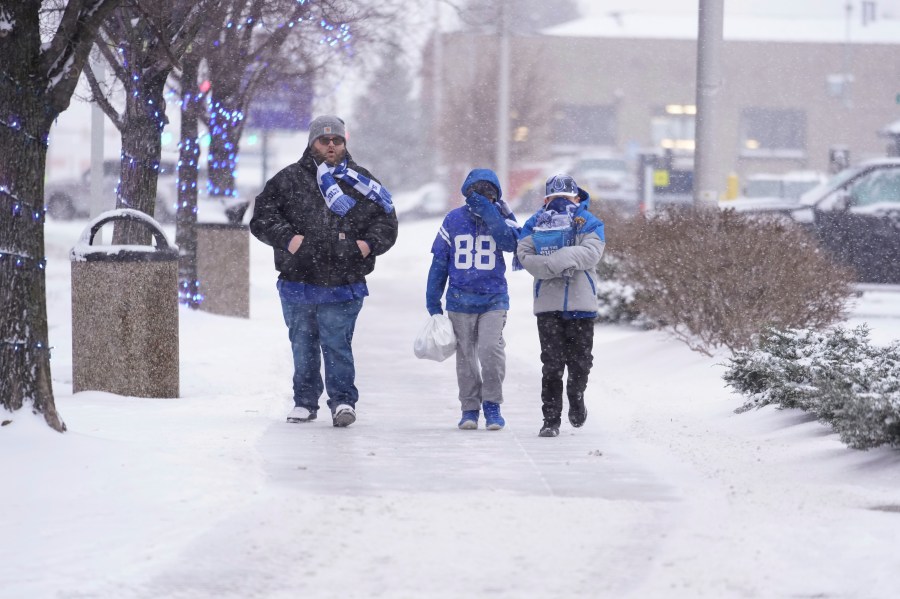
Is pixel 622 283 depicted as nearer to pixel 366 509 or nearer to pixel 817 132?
pixel 366 509

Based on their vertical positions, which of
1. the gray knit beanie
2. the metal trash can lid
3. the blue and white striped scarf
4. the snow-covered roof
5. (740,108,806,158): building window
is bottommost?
the metal trash can lid

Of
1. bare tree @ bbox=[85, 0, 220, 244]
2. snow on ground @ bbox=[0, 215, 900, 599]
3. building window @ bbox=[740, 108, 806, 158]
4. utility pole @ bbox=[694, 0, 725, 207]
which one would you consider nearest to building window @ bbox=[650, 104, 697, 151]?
building window @ bbox=[740, 108, 806, 158]

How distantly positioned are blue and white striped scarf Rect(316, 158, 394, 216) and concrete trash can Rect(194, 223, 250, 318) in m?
7.98

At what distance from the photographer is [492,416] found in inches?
361

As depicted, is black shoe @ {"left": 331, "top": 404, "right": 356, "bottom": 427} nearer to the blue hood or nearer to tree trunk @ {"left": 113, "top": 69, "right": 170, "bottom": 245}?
the blue hood

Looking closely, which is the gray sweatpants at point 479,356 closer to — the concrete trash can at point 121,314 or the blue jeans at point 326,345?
the blue jeans at point 326,345

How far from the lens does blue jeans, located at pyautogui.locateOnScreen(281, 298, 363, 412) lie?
915 cm

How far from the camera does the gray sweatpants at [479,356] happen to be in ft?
29.8

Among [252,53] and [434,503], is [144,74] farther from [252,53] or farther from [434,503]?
[434,503]

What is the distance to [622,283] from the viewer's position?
15828 mm

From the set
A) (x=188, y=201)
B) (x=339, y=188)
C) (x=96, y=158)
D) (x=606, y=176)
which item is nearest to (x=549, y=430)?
(x=339, y=188)

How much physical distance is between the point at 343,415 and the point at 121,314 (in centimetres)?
175

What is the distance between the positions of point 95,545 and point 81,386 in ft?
13.8

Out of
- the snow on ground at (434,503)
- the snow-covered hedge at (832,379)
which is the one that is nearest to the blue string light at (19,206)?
the snow on ground at (434,503)
